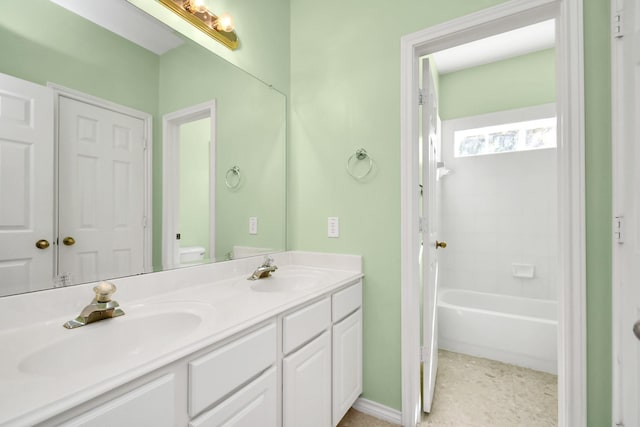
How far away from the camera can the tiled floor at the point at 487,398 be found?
164cm

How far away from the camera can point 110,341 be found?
87 cm

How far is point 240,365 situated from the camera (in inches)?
35.0

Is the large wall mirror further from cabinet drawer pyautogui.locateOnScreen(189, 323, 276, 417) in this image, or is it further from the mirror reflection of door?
cabinet drawer pyautogui.locateOnScreen(189, 323, 276, 417)

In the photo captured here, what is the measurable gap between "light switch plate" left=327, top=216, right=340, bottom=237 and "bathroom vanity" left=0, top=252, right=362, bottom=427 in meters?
0.32

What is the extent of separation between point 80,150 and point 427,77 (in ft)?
5.72

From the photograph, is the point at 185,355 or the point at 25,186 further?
the point at 25,186

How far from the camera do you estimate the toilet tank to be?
1.35 m

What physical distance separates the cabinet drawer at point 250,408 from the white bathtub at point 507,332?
2.00m

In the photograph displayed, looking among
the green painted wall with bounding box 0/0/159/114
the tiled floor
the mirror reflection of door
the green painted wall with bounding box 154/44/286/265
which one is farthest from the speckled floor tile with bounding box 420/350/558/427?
the green painted wall with bounding box 0/0/159/114

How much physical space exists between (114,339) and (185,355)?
338 millimetres

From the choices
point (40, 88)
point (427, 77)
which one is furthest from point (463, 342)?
point (40, 88)

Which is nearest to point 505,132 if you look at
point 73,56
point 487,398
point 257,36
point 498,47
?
point 498,47
